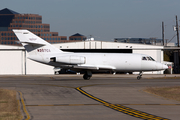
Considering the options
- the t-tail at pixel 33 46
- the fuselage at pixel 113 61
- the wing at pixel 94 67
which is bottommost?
the wing at pixel 94 67

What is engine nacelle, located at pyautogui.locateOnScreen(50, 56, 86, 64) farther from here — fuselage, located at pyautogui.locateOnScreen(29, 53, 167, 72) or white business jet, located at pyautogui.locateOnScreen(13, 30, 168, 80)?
fuselage, located at pyautogui.locateOnScreen(29, 53, 167, 72)

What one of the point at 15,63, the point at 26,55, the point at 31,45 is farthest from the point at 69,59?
the point at 15,63

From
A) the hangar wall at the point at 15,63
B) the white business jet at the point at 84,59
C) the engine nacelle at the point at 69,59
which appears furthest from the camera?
the hangar wall at the point at 15,63

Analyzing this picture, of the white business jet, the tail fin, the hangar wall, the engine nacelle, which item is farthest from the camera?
the hangar wall

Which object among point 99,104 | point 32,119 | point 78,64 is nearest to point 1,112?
point 32,119

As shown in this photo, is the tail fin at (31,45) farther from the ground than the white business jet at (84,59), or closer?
farther from the ground

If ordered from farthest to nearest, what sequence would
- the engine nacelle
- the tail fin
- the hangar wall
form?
the hangar wall
the tail fin
the engine nacelle

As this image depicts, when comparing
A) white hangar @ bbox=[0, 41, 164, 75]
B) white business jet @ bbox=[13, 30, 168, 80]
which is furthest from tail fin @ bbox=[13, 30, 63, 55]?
white hangar @ bbox=[0, 41, 164, 75]

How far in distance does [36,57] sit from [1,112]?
25.8 metres

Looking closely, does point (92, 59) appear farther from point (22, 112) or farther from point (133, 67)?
point (22, 112)

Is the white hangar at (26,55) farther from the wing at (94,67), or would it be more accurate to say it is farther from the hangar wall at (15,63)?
the wing at (94,67)

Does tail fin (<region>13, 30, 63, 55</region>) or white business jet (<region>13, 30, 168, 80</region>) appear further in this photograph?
tail fin (<region>13, 30, 63, 55</region>)

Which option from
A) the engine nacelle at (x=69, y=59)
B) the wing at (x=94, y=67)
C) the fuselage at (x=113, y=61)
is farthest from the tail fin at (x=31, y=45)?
the wing at (x=94, y=67)

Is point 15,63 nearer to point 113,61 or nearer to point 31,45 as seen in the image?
point 31,45
